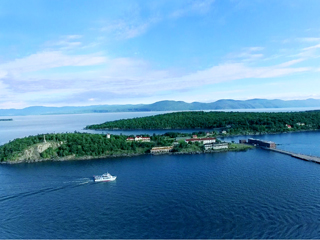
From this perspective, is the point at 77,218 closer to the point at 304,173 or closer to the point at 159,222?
the point at 159,222

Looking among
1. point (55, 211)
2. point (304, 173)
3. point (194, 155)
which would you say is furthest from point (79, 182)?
point (304, 173)

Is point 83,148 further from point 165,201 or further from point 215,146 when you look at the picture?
point 165,201

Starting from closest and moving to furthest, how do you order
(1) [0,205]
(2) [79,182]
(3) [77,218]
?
1. (3) [77,218]
2. (1) [0,205]
3. (2) [79,182]

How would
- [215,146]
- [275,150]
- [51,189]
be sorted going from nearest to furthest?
1. [51,189]
2. [275,150]
3. [215,146]

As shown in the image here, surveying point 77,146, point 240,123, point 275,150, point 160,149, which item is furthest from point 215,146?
point 240,123

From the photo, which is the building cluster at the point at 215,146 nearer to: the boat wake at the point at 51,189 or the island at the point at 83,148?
the island at the point at 83,148
